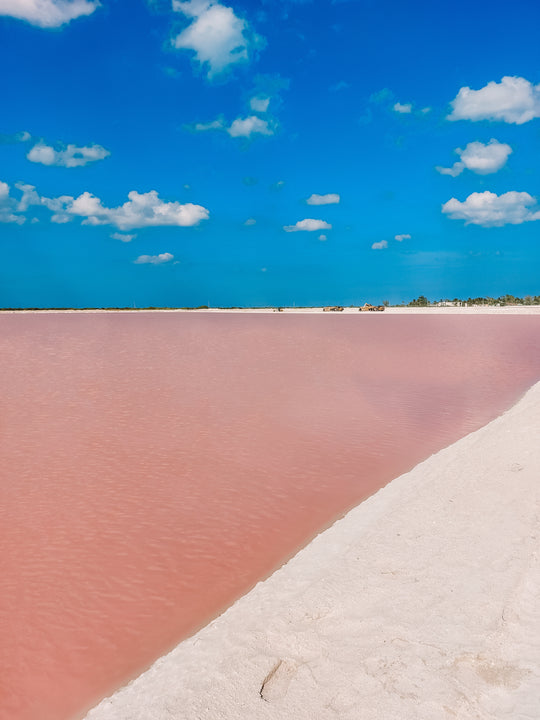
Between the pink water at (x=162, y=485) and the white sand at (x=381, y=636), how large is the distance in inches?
26.2

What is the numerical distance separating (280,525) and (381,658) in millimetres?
3136

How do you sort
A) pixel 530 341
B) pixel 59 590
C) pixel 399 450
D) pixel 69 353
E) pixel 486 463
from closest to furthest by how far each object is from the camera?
pixel 59 590, pixel 486 463, pixel 399 450, pixel 69 353, pixel 530 341

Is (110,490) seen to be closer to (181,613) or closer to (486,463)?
(181,613)

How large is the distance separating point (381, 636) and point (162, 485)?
15.9ft

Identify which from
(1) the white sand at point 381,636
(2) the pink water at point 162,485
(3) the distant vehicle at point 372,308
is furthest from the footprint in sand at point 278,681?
(3) the distant vehicle at point 372,308

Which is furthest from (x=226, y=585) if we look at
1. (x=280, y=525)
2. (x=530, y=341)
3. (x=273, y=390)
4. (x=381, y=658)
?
(x=530, y=341)

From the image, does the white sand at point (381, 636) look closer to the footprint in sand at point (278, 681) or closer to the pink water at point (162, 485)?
the footprint in sand at point (278, 681)

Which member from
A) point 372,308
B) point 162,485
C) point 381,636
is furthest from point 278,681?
point 372,308

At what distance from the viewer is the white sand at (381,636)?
3221 mm

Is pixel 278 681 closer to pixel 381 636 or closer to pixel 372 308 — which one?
pixel 381 636

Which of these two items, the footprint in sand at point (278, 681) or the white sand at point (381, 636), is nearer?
the white sand at point (381, 636)

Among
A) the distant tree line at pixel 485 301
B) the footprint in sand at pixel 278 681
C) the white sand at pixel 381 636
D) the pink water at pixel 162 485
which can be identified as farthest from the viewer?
the distant tree line at pixel 485 301

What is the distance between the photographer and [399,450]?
966cm

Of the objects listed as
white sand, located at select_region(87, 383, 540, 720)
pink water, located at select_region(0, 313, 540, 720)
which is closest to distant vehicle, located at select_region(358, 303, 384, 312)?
pink water, located at select_region(0, 313, 540, 720)
